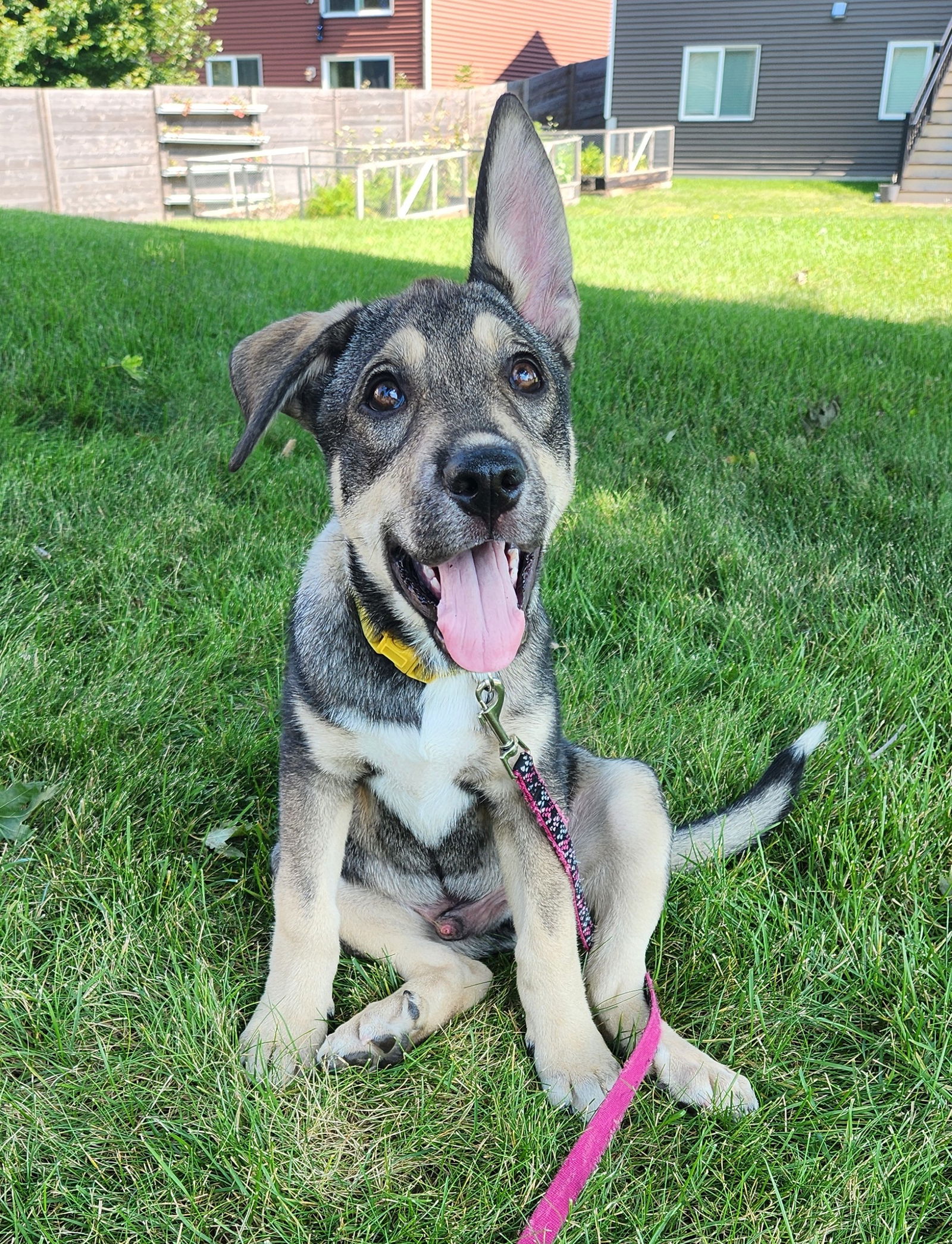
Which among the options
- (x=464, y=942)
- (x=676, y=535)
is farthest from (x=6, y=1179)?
(x=676, y=535)

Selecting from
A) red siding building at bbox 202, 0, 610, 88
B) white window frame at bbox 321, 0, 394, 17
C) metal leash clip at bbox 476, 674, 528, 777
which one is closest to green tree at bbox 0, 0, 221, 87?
red siding building at bbox 202, 0, 610, 88

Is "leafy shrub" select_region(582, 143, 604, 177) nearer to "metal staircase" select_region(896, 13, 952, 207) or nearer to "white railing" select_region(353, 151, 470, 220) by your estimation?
"white railing" select_region(353, 151, 470, 220)

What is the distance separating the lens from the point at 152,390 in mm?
5852

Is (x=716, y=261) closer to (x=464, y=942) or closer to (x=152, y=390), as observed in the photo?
(x=152, y=390)

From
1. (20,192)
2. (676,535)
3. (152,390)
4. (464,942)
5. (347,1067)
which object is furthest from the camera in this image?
(20,192)

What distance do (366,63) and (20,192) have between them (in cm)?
1348

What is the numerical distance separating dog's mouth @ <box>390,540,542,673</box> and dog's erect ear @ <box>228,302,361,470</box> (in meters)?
0.50

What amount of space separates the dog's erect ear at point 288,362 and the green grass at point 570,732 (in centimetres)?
112

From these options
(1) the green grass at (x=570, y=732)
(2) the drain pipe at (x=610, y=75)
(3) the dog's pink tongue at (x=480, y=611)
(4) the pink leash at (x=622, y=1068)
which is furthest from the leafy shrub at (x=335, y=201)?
(4) the pink leash at (x=622, y=1068)

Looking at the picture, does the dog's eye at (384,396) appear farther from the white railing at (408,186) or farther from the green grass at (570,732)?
the white railing at (408,186)

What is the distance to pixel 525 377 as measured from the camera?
2.61 meters

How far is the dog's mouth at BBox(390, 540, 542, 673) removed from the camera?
2.27 metres

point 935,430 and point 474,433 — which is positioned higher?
point 474,433

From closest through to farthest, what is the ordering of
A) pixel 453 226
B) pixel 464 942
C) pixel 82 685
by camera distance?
pixel 464 942
pixel 82 685
pixel 453 226
